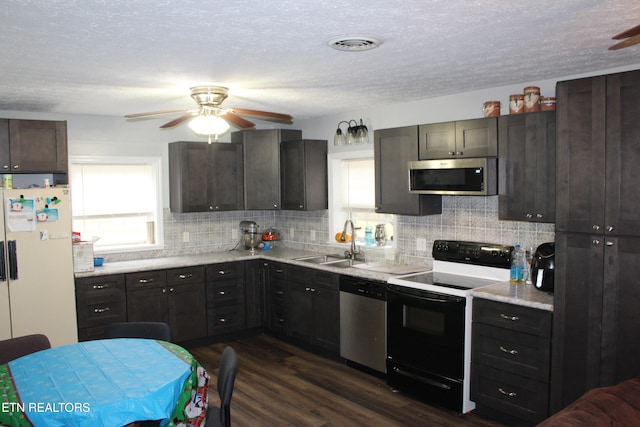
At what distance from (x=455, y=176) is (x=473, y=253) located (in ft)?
2.19

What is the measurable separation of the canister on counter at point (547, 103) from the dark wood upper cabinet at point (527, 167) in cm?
10

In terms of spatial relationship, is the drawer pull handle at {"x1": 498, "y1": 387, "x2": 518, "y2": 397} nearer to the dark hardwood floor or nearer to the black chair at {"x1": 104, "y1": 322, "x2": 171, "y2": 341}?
the dark hardwood floor

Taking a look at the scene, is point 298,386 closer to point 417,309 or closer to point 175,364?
point 417,309

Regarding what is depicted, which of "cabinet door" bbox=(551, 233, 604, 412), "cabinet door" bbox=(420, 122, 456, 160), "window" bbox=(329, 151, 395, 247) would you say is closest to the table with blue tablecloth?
"cabinet door" bbox=(551, 233, 604, 412)

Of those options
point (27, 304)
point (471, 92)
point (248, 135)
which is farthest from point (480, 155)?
point (27, 304)

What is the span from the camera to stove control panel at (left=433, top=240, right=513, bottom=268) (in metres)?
4.21

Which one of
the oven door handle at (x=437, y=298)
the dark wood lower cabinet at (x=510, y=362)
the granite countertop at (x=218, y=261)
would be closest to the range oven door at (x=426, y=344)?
the oven door handle at (x=437, y=298)

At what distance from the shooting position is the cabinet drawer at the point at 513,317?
3.47 metres

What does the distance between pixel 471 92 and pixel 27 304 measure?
13.7 feet

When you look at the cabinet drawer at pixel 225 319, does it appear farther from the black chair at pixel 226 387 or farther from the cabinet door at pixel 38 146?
the black chair at pixel 226 387

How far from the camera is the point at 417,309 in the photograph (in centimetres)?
417

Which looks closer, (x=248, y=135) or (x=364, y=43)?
(x=364, y=43)

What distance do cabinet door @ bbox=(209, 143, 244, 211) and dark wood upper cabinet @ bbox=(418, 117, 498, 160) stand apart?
7.78 ft

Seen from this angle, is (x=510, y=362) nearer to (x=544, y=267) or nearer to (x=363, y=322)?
(x=544, y=267)
